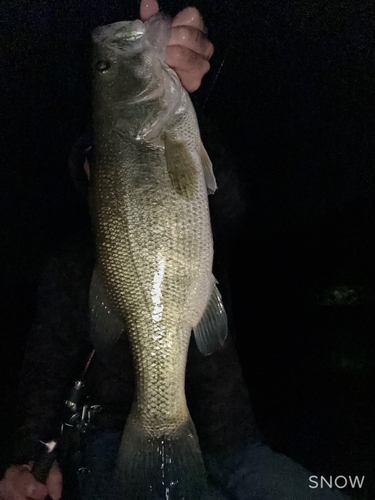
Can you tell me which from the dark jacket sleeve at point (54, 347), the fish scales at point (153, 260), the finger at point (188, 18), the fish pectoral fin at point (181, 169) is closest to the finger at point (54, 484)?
the dark jacket sleeve at point (54, 347)

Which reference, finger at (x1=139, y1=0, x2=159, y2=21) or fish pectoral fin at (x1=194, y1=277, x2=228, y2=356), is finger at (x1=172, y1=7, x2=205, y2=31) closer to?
finger at (x1=139, y1=0, x2=159, y2=21)

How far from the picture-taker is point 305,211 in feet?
6.03

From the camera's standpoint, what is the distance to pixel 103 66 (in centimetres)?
97

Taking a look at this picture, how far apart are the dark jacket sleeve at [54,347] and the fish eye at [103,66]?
0.86m

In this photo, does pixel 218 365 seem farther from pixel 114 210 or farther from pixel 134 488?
pixel 114 210

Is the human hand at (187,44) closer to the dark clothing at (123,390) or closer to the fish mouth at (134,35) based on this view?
the fish mouth at (134,35)

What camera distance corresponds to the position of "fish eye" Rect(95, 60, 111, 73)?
3.18 ft

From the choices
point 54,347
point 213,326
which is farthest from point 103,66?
point 54,347

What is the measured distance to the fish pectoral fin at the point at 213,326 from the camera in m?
0.97

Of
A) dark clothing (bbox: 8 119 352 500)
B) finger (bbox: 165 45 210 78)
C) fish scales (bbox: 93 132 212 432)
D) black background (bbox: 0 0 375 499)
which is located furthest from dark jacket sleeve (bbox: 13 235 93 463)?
finger (bbox: 165 45 210 78)

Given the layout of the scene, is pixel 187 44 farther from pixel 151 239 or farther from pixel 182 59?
pixel 151 239

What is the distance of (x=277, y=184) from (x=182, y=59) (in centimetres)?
103

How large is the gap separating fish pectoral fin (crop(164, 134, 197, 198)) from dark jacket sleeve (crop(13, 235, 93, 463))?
0.83m

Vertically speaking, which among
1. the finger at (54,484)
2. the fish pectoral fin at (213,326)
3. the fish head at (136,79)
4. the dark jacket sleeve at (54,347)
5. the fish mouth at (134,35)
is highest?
the fish mouth at (134,35)
